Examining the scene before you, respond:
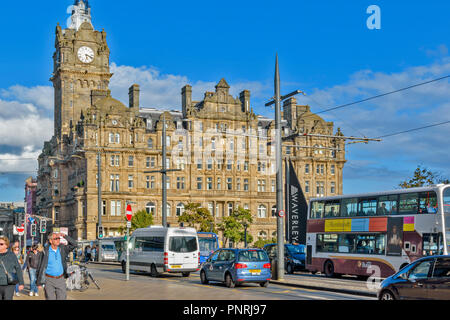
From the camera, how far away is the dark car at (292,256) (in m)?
41.2

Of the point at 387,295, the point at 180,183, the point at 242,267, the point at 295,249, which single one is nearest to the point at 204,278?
the point at 242,267

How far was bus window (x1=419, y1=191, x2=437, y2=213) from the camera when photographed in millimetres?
28297

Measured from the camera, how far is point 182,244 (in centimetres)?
3531

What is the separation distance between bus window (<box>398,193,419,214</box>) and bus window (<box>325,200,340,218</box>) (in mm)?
5325

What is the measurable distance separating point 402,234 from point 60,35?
3303 inches

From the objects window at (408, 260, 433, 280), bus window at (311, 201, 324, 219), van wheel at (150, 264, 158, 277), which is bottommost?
van wheel at (150, 264, 158, 277)

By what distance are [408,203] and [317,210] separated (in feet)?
26.7

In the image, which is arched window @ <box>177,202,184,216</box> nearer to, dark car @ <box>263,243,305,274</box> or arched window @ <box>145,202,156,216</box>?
arched window @ <box>145,202,156,216</box>

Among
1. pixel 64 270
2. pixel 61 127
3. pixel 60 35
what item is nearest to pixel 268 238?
pixel 61 127

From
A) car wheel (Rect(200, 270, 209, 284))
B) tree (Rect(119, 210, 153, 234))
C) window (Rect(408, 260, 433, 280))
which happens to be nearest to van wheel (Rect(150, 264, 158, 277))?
car wheel (Rect(200, 270, 209, 284))

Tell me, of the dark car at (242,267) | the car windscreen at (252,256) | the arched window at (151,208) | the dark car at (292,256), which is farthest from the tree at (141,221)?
the car windscreen at (252,256)

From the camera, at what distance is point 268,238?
98625mm

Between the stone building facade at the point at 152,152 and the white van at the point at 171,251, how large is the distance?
50708 mm
